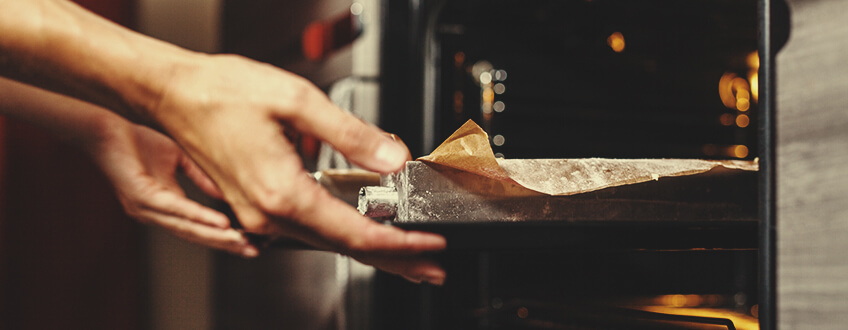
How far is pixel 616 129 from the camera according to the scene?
1.00m

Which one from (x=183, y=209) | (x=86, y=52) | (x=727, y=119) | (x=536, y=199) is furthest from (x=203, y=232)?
(x=727, y=119)

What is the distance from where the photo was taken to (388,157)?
1.34ft

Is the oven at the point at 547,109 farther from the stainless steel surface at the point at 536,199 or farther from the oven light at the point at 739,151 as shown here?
the stainless steel surface at the point at 536,199

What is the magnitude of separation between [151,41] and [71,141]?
402mm

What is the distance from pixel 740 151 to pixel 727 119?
0.06 metres

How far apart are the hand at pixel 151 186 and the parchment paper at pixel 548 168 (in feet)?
1.00

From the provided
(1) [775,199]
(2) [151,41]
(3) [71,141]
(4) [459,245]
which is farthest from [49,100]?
(1) [775,199]

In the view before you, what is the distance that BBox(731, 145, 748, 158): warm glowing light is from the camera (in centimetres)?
109

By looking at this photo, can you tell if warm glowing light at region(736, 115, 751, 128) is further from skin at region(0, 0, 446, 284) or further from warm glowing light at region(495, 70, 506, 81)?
skin at region(0, 0, 446, 284)

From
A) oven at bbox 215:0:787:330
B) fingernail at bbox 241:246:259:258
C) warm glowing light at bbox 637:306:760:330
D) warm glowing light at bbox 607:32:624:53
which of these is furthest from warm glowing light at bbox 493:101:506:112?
fingernail at bbox 241:246:259:258

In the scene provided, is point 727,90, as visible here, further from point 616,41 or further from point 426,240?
point 426,240

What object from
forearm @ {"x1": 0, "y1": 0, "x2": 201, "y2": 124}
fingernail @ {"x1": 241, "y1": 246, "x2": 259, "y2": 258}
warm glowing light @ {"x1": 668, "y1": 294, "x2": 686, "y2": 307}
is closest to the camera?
forearm @ {"x1": 0, "y1": 0, "x2": 201, "y2": 124}

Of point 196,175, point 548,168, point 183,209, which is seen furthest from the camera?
point 196,175

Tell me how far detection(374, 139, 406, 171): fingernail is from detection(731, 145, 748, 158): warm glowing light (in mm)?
891
